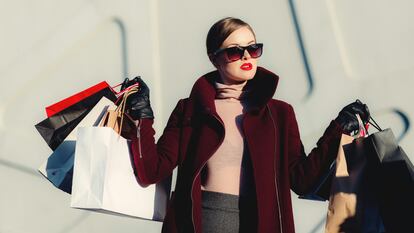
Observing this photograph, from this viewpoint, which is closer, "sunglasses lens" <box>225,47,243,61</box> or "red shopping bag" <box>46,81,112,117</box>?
"sunglasses lens" <box>225,47,243,61</box>

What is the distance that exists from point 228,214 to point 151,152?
239 mm

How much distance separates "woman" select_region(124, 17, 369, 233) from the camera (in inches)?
60.4

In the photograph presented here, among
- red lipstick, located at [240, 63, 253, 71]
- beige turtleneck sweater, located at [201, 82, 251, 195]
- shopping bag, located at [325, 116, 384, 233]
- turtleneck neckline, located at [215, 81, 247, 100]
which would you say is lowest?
shopping bag, located at [325, 116, 384, 233]

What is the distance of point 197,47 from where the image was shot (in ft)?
8.38

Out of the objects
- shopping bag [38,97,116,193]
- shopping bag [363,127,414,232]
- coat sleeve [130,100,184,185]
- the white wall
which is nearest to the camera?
shopping bag [363,127,414,232]

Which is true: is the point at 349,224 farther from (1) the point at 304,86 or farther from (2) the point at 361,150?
(1) the point at 304,86

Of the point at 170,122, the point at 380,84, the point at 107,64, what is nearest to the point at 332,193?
the point at 170,122

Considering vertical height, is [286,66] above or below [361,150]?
above

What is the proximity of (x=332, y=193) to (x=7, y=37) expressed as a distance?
1652 mm

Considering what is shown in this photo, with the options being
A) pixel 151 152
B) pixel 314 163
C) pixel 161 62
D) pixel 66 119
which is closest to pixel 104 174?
pixel 151 152

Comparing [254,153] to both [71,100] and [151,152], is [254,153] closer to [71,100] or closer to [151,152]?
[151,152]

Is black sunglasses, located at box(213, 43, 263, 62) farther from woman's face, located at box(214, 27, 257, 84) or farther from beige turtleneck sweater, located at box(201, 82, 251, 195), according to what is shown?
beige turtleneck sweater, located at box(201, 82, 251, 195)

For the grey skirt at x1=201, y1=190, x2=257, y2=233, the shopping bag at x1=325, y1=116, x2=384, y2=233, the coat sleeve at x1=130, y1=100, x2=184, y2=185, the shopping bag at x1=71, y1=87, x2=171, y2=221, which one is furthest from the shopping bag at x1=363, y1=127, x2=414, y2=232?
the shopping bag at x1=71, y1=87, x2=171, y2=221

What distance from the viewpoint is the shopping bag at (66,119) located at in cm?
176
